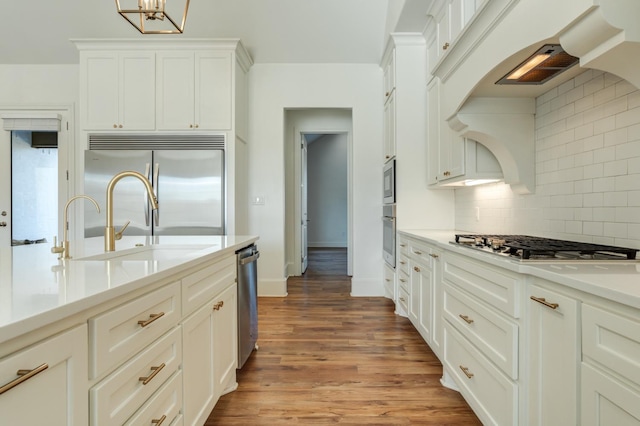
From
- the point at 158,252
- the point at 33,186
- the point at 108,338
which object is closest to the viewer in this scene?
the point at 108,338

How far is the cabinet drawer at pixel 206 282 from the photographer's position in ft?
4.13

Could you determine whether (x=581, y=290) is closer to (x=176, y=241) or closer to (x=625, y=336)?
(x=625, y=336)

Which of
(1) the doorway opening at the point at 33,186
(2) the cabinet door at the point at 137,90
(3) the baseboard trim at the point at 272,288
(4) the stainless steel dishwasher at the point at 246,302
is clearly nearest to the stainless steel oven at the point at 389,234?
(3) the baseboard trim at the point at 272,288

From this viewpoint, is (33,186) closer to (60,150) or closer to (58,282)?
(60,150)

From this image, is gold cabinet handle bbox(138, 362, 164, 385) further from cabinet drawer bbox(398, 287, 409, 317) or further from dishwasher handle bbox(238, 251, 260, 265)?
cabinet drawer bbox(398, 287, 409, 317)

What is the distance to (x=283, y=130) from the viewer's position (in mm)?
3971

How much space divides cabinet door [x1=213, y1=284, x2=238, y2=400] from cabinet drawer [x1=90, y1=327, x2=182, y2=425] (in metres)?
0.40

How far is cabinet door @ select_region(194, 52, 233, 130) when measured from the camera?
3.37 meters

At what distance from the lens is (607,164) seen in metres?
1.48

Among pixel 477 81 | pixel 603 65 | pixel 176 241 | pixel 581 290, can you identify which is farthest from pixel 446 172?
pixel 176 241

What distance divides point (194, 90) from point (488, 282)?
327cm

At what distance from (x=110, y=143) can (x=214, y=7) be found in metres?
1.83

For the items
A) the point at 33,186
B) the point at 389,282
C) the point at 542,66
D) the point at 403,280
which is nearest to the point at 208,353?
the point at 403,280

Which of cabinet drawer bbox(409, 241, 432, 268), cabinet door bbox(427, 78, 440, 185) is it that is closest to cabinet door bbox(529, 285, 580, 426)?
cabinet drawer bbox(409, 241, 432, 268)
